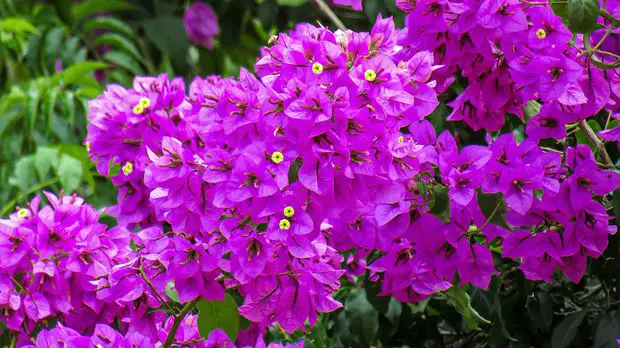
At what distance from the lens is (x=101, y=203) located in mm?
1660

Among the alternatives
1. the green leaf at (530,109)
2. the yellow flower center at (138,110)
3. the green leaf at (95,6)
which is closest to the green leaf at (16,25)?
the green leaf at (95,6)

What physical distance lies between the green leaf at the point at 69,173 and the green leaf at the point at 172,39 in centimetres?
59

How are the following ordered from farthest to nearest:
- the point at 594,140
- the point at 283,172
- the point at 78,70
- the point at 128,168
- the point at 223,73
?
the point at 223,73 → the point at 78,70 → the point at 128,168 → the point at 594,140 → the point at 283,172

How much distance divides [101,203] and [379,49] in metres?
0.84

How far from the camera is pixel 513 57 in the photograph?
1026 mm

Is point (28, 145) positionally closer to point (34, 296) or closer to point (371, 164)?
point (34, 296)

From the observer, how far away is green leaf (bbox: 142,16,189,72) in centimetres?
231

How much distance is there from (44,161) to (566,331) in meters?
1.09

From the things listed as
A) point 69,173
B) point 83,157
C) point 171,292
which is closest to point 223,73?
point 69,173

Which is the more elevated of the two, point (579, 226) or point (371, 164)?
point (371, 164)

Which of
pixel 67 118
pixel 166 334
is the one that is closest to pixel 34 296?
pixel 166 334

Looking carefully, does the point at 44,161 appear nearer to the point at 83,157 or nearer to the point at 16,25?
the point at 83,157

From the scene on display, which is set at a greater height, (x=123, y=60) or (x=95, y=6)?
(x=95, y=6)

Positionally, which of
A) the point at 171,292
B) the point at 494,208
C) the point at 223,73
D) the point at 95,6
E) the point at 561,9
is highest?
the point at 561,9
